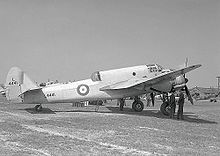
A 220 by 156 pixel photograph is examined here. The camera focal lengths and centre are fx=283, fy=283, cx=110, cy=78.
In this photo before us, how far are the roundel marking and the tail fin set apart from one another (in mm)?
3005

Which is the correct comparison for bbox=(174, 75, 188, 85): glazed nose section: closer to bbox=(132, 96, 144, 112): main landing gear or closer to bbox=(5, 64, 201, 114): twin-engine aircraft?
bbox=(5, 64, 201, 114): twin-engine aircraft

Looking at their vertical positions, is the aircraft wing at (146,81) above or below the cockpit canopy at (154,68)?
below

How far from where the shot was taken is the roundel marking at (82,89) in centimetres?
1862

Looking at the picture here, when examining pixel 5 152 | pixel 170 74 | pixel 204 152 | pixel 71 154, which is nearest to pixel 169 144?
pixel 204 152

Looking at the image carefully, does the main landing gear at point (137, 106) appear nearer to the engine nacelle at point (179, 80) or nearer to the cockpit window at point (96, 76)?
the engine nacelle at point (179, 80)

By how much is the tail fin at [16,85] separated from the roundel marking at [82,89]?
9.86 ft

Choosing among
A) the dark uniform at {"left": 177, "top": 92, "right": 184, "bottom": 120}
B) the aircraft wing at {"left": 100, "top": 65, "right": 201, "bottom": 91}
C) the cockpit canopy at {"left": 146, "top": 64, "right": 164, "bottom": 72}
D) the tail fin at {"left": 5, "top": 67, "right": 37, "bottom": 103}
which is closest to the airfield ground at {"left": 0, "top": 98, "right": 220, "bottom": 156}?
the dark uniform at {"left": 177, "top": 92, "right": 184, "bottom": 120}

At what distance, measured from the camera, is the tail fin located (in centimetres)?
1772

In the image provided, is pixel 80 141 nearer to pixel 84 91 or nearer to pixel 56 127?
pixel 56 127

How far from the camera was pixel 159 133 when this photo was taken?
10.9 metres

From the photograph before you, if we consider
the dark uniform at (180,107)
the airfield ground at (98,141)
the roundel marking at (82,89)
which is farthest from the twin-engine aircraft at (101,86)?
the airfield ground at (98,141)

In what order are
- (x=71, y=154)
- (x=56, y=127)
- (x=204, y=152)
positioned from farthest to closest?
(x=56, y=127)
(x=204, y=152)
(x=71, y=154)

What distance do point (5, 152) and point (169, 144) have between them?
4.76 metres

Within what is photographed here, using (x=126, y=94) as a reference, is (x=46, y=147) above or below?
below
